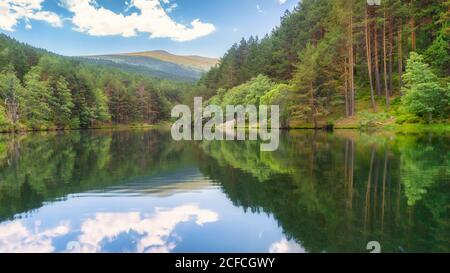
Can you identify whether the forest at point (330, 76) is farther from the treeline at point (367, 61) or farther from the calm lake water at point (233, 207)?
the calm lake water at point (233, 207)

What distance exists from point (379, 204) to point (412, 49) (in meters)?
39.8

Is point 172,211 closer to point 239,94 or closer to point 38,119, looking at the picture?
point 239,94

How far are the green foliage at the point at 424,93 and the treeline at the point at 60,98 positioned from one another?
5742 centimetres

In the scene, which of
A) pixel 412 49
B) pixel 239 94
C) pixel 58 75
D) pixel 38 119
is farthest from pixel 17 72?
pixel 412 49

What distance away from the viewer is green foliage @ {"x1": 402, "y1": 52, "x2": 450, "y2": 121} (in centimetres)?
3450

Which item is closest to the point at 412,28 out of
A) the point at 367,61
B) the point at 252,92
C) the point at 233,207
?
the point at 367,61

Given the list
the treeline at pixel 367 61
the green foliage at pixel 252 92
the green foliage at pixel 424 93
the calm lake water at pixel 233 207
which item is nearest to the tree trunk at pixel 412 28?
the treeline at pixel 367 61

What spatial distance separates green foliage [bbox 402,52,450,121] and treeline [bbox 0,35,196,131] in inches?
2261

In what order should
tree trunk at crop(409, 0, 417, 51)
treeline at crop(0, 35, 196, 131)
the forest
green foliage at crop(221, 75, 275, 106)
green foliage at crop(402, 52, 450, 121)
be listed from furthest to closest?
treeline at crop(0, 35, 196, 131), green foliage at crop(221, 75, 275, 106), tree trunk at crop(409, 0, 417, 51), the forest, green foliage at crop(402, 52, 450, 121)

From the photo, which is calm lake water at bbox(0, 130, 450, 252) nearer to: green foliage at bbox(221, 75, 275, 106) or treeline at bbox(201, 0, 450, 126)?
treeline at bbox(201, 0, 450, 126)

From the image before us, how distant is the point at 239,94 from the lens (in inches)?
2709
